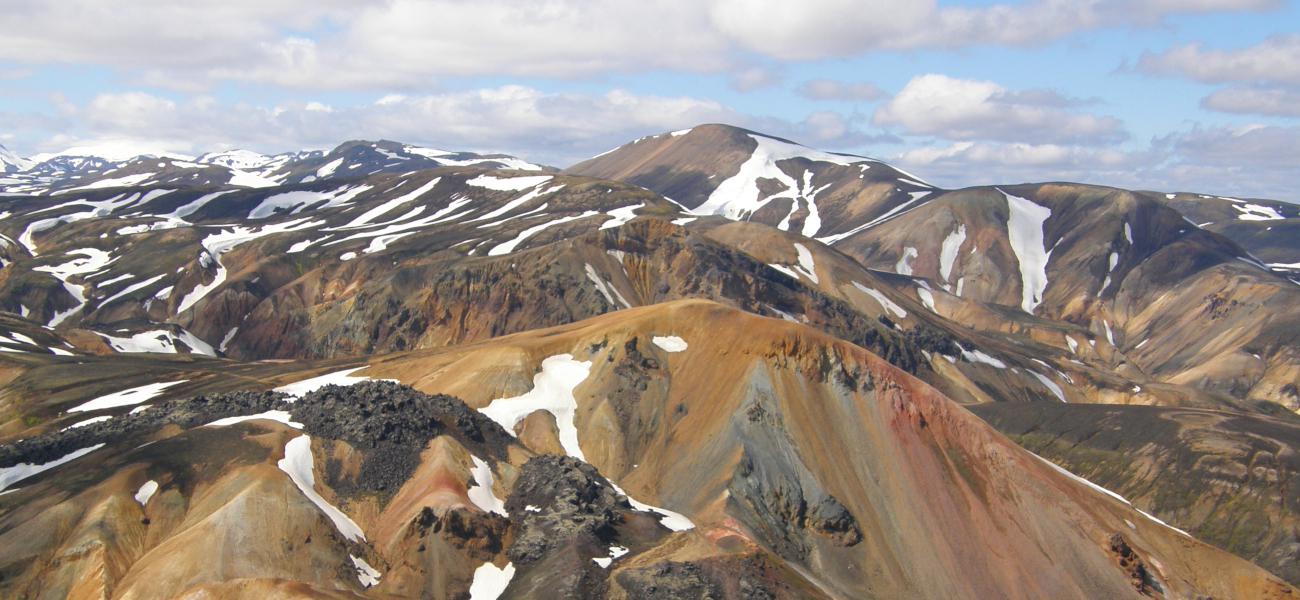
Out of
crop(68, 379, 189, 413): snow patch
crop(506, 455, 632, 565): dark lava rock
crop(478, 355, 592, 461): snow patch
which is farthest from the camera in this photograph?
crop(68, 379, 189, 413): snow patch

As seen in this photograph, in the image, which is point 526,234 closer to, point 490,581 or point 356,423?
point 356,423

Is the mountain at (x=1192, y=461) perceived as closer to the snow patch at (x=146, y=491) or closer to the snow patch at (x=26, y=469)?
the snow patch at (x=146, y=491)

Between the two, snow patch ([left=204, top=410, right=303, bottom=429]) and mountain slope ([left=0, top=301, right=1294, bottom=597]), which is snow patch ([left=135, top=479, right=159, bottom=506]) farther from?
snow patch ([left=204, top=410, right=303, bottom=429])

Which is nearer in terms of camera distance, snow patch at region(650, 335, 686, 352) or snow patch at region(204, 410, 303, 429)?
snow patch at region(204, 410, 303, 429)

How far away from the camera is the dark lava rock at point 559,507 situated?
5862 cm

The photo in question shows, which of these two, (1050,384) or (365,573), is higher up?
(365,573)

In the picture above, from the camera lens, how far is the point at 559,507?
6128 cm

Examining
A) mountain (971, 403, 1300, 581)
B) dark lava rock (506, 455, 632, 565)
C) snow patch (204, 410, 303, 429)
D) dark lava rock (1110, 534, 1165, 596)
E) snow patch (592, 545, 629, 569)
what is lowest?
mountain (971, 403, 1300, 581)

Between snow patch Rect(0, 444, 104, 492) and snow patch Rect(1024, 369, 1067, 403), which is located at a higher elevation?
snow patch Rect(0, 444, 104, 492)

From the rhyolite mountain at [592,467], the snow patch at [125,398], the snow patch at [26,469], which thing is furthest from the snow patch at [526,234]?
the snow patch at [26,469]

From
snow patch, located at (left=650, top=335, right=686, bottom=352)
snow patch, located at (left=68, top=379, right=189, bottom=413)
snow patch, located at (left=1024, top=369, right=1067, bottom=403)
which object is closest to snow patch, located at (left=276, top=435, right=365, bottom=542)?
snow patch, located at (left=68, top=379, right=189, bottom=413)

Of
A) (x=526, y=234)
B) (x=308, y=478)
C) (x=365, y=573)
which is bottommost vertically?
(x=365, y=573)

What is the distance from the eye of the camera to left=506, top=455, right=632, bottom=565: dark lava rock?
5862 cm

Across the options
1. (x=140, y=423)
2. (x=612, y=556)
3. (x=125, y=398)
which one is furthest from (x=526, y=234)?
(x=612, y=556)
